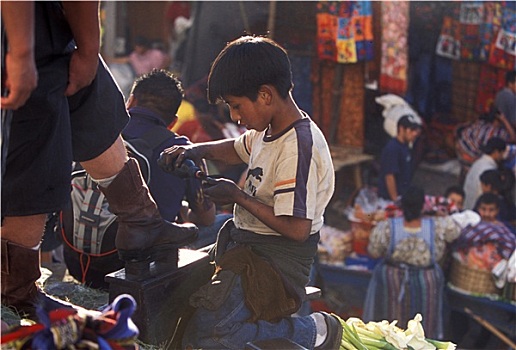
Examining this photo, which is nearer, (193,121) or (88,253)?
(88,253)

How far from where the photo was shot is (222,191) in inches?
117

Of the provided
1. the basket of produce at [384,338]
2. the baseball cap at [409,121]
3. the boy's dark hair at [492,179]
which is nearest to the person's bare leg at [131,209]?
the basket of produce at [384,338]

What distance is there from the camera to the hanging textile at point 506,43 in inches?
316

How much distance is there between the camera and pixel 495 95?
8656 mm

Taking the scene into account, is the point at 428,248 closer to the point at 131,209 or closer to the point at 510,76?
the point at 510,76

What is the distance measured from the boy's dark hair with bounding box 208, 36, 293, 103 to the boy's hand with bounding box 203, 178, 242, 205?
357 mm

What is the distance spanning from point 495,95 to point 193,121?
363 centimetres

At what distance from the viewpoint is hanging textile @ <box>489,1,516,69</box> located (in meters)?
8.03

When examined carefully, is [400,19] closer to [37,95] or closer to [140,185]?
[140,185]

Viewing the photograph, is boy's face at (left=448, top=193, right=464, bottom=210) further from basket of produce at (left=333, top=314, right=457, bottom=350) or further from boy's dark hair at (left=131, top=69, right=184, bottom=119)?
boy's dark hair at (left=131, top=69, right=184, bottom=119)

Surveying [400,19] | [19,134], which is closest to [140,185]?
[19,134]

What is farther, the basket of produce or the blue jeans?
the basket of produce

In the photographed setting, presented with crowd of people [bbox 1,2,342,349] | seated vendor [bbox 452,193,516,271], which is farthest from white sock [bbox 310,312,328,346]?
seated vendor [bbox 452,193,516,271]

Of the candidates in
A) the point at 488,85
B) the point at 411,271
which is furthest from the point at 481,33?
the point at 411,271
